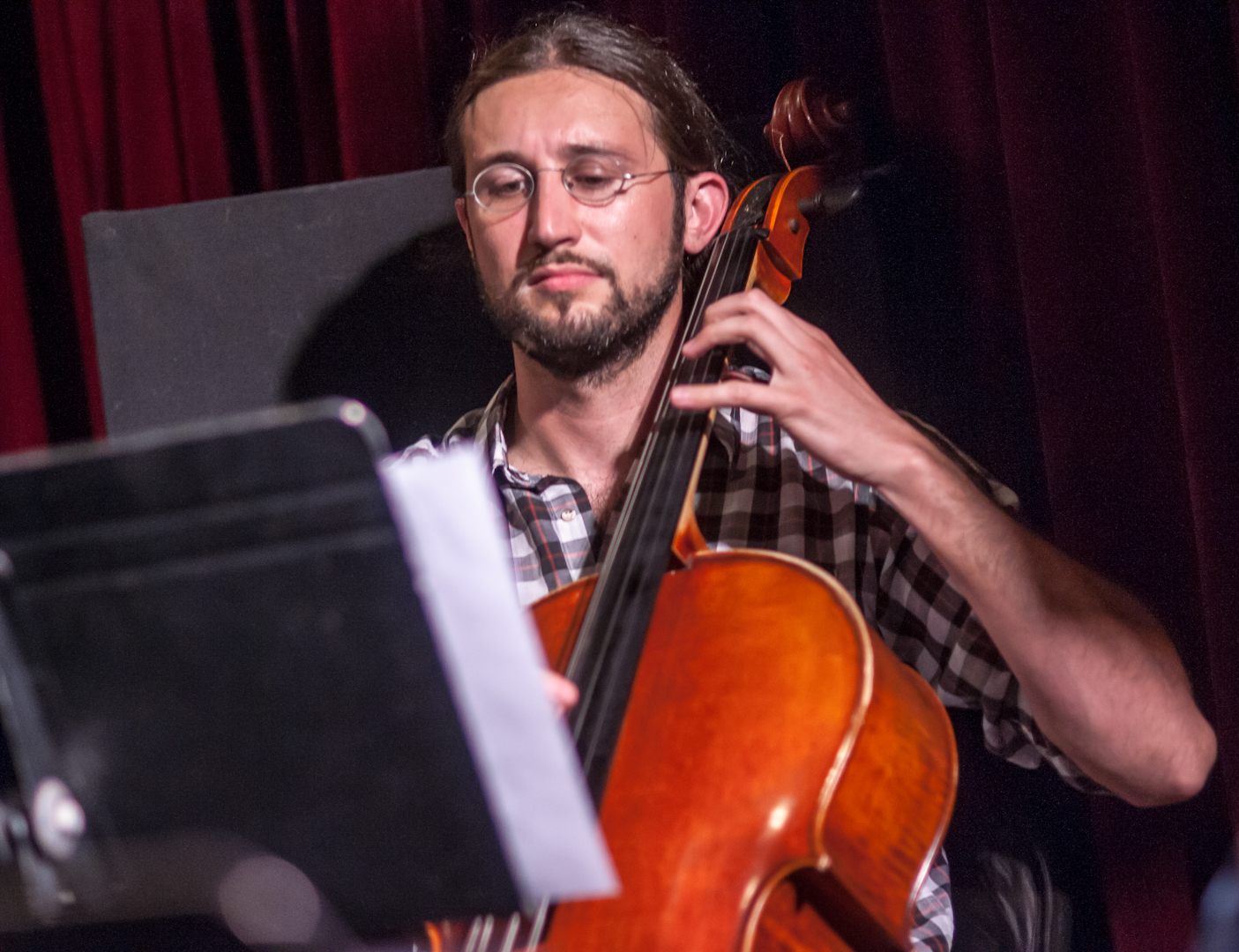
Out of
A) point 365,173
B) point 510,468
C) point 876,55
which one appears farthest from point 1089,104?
point 365,173

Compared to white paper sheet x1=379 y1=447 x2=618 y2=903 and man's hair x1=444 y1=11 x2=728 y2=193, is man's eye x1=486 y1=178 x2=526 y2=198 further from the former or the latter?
white paper sheet x1=379 y1=447 x2=618 y2=903

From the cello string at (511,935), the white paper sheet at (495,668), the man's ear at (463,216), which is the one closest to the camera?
the white paper sheet at (495,668)

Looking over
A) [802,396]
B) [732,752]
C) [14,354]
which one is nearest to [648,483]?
[802,396]

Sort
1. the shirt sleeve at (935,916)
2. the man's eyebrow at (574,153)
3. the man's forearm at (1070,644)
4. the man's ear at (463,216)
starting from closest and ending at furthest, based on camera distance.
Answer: the man's forearm at (1070,644)
the shirt sleeve at (935,916)
the man's eyebrow at (574,153)
the man's ear at (463,216)

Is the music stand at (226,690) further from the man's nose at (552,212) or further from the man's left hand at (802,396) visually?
the man's nose at (552,212)

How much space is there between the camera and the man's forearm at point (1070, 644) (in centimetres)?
96

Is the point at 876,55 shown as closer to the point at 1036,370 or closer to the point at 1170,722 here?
A: the point at 1036,370

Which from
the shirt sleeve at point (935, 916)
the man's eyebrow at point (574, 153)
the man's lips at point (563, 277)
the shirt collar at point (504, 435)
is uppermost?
the man's eyebrow at point (574, 153)

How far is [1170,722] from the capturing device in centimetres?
96

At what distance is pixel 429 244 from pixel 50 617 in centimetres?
103

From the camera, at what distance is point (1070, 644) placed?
3.14ft

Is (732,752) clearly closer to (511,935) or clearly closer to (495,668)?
(511,935)

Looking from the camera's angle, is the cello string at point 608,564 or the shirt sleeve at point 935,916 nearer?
the cello string at point 608,564

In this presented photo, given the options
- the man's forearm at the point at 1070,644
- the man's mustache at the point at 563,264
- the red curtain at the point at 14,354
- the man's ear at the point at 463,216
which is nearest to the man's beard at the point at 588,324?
the man's mustache at the point at 563,264
